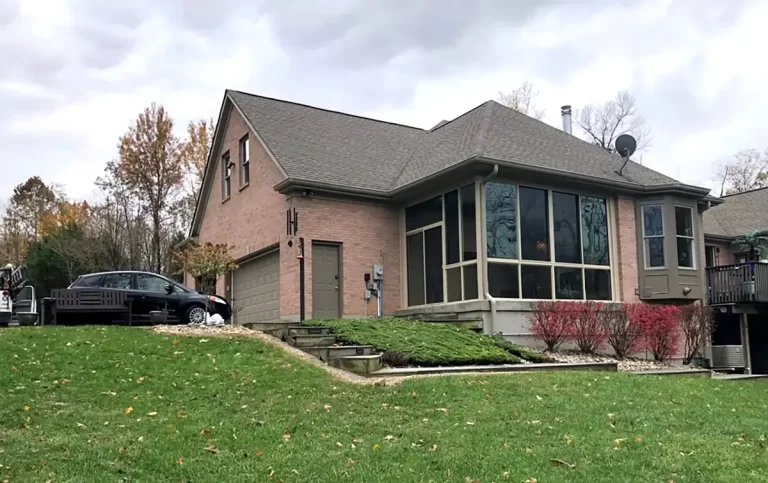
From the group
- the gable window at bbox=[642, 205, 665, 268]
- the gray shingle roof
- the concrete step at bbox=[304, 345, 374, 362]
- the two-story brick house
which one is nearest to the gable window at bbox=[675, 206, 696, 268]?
the two-story brick house

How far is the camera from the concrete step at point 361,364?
10227 mm

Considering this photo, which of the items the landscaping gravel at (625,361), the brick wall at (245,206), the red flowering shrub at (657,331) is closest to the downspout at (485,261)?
the landscaping gravel at (625,361)

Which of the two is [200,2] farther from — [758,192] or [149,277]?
[758,192]

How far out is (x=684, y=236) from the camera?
17609mm

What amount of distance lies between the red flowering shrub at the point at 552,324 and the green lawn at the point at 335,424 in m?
3.78

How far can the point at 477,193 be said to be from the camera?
15.1m

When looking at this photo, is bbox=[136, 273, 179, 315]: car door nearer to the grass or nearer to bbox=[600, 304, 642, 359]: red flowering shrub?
the grass

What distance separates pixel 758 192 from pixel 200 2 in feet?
79.1

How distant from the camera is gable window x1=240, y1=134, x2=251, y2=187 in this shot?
20156 millimetres

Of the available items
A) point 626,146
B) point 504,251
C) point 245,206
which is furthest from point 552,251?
point 245,206

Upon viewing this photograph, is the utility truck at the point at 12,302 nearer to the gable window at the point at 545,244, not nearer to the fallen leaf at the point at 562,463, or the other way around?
the gable window at the point at 545,244

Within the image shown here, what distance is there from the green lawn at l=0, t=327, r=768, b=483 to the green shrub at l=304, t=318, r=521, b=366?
1.66 m

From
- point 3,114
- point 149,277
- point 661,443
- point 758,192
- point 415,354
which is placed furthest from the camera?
point 758,192

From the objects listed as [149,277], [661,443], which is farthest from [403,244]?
[661,443]
